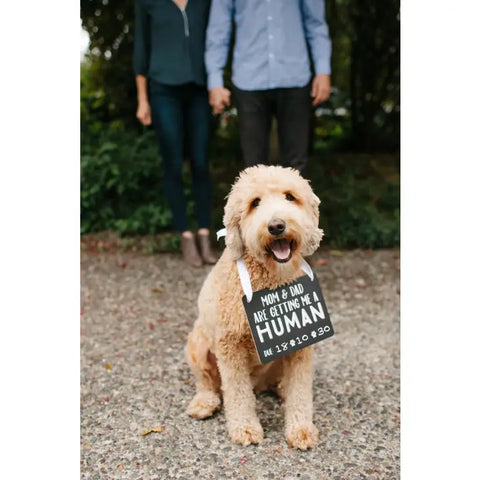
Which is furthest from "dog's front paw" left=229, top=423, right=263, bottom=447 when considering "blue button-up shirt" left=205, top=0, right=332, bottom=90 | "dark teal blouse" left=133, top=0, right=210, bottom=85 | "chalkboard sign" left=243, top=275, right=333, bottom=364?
"dark teal blouse" left=133, top=0, right=210, bottom=85

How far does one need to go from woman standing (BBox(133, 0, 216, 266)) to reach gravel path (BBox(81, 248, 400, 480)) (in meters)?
0.92

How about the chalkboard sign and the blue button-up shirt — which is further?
the blue button-up shirt

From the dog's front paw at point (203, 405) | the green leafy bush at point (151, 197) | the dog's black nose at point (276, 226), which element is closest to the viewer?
the dog's black nose at point (276, 226)

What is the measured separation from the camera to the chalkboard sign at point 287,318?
81.0 inches

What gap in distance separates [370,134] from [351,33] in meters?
1.71

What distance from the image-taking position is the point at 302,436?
2.13 meters

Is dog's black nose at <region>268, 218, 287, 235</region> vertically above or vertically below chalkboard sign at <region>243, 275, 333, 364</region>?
above

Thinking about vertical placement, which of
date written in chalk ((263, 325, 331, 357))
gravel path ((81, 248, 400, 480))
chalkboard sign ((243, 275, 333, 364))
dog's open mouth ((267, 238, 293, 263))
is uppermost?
dog's open mouth ((267, 238, 293, 263))

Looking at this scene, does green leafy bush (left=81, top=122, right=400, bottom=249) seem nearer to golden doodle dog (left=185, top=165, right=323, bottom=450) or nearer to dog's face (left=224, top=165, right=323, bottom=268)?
golden doodle dog (left=185, top=165, right=323, bottom=450)

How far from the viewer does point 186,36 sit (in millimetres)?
3900

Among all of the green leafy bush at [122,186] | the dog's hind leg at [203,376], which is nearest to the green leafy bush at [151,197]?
the green leafy bush at [122,186]

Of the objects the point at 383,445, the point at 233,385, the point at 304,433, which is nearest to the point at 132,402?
the point at 233,385

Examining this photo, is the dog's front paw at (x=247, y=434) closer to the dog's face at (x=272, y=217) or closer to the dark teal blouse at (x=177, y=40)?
the dog's face at (x=272, y=217)

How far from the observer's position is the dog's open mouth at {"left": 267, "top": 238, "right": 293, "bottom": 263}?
1.92m
